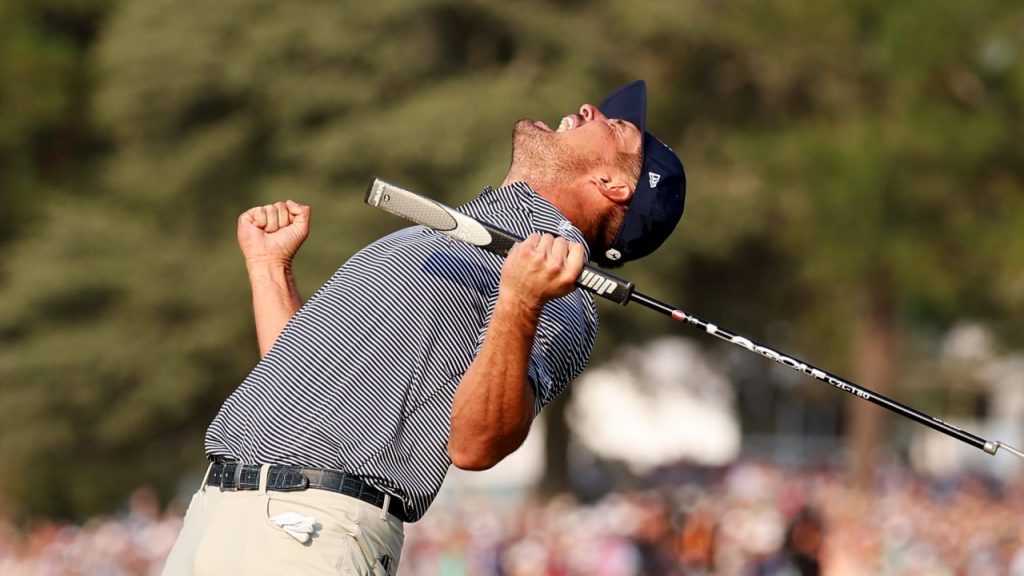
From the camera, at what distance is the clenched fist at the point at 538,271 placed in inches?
127

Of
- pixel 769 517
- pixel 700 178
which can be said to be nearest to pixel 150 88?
pixel 700 178

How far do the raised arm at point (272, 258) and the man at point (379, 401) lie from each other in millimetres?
644

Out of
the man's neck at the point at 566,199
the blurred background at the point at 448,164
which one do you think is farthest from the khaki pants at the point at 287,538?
the blurred background at the point at 448,164

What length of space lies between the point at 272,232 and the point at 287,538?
126 centimetres

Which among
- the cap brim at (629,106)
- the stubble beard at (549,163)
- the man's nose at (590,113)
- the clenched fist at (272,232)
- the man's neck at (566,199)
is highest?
the cap brim at (629,106)

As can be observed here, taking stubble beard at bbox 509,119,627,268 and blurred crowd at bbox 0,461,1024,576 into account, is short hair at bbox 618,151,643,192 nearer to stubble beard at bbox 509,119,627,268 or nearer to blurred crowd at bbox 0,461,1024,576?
stubble beard at bbox 509,119,627,268

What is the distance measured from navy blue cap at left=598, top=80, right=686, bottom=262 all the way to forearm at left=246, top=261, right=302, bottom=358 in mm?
836

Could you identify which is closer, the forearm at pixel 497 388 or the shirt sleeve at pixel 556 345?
the forearm at pixel 497 388

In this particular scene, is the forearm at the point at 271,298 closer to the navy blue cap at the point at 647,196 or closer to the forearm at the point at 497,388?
the navy blue cap at the point at 647,196

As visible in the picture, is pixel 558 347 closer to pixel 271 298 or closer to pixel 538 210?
pixel 538 210

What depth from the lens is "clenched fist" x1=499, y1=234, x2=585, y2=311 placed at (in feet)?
10.6

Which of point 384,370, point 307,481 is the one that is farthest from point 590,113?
point 307,481

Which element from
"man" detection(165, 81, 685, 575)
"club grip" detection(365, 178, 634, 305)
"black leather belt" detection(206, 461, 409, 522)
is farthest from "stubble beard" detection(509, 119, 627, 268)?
"black leather belt" detection(206, 461, 409, 522)

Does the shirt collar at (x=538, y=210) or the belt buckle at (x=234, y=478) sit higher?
the shirt collar at (x=538, y=210)
